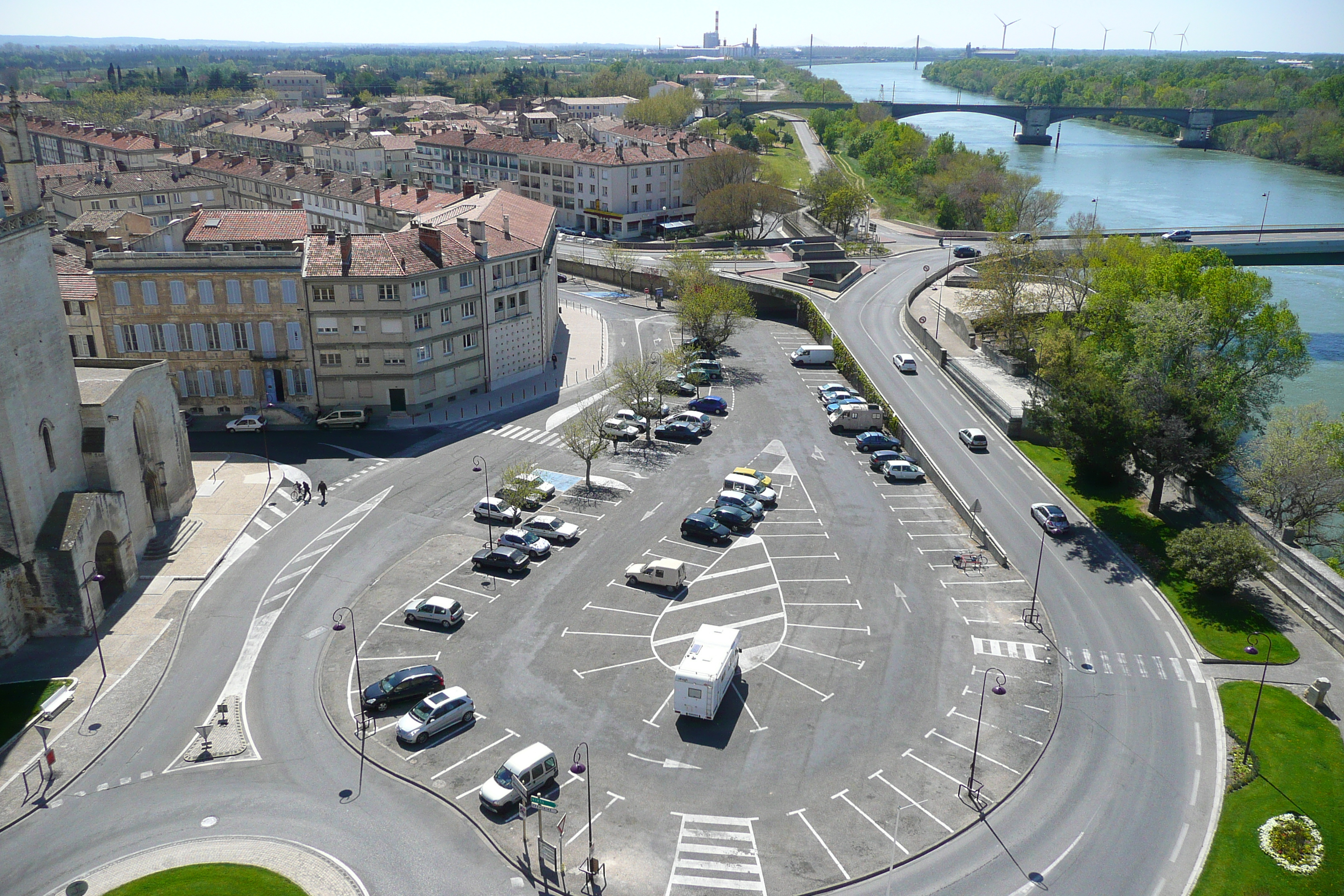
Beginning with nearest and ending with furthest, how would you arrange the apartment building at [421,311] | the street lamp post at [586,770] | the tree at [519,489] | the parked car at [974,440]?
the street lamp post at [586,770] < the tree at [519,489] < the parked car at [974,440] < the apartment building at [421,311]

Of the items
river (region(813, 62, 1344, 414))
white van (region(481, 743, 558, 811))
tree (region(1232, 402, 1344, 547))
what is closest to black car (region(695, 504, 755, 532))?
white van (region(481, 743, 558, 811))

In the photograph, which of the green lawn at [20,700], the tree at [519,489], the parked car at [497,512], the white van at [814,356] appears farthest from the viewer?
the white van at [814,356]

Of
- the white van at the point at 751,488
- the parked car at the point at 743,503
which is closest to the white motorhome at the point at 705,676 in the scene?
the parked car at the point at 743,503

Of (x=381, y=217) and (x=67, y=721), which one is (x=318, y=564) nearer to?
(x=67, y=721)

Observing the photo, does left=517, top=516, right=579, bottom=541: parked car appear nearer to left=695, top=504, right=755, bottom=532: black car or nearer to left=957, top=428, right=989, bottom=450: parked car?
left=695, top=504, right=755, bottom=532: black car

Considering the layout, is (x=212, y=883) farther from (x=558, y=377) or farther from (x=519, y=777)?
(x=558, y=377)

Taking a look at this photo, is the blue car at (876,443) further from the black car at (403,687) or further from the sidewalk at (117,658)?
the sidewalk at (117,658)
